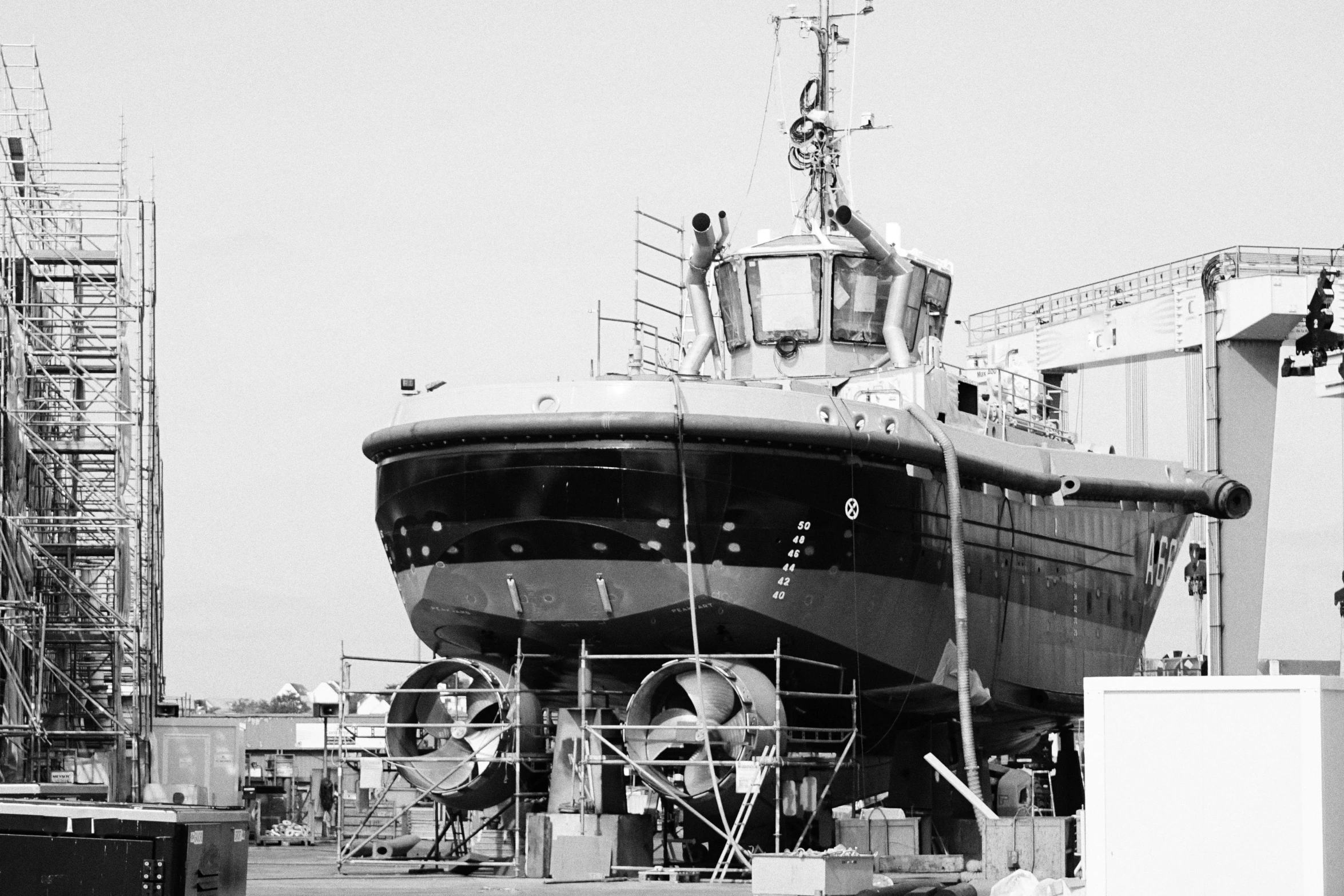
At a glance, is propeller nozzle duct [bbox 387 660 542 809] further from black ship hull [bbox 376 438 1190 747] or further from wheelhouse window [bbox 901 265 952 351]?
wheelhouse window [bbox 901 265 952 351]

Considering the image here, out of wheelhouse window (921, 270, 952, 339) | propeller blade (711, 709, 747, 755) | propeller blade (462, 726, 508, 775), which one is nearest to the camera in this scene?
propeller blade (711, 709, 747, 755)

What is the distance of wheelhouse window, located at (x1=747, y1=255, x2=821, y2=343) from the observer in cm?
2630

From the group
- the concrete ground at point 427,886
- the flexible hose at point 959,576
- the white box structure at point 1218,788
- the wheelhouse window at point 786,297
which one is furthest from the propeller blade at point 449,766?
the white box structure at point 1218,788

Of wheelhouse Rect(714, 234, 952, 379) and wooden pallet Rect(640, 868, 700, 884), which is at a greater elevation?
wheelhouse Rect(714, 234, 952, 379)

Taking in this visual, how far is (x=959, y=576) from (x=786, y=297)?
556 cm

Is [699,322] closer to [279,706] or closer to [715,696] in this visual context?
[715,696]

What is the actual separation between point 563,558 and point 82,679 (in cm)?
1921

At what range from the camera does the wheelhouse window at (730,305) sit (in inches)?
1056

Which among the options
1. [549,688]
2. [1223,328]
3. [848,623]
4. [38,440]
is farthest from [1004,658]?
[38,440]

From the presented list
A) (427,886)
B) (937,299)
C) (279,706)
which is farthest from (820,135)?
(279,706)

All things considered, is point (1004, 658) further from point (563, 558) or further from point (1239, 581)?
point (1239, 581)

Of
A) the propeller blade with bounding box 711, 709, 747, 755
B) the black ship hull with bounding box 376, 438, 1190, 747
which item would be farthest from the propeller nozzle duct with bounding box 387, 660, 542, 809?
the propeller blade with bounding box 711, 709, 747, 755

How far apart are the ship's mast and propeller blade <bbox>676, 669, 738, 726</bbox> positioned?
389 inches

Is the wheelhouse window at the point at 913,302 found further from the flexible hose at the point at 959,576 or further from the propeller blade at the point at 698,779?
the propeller blade at the point at 698,779
